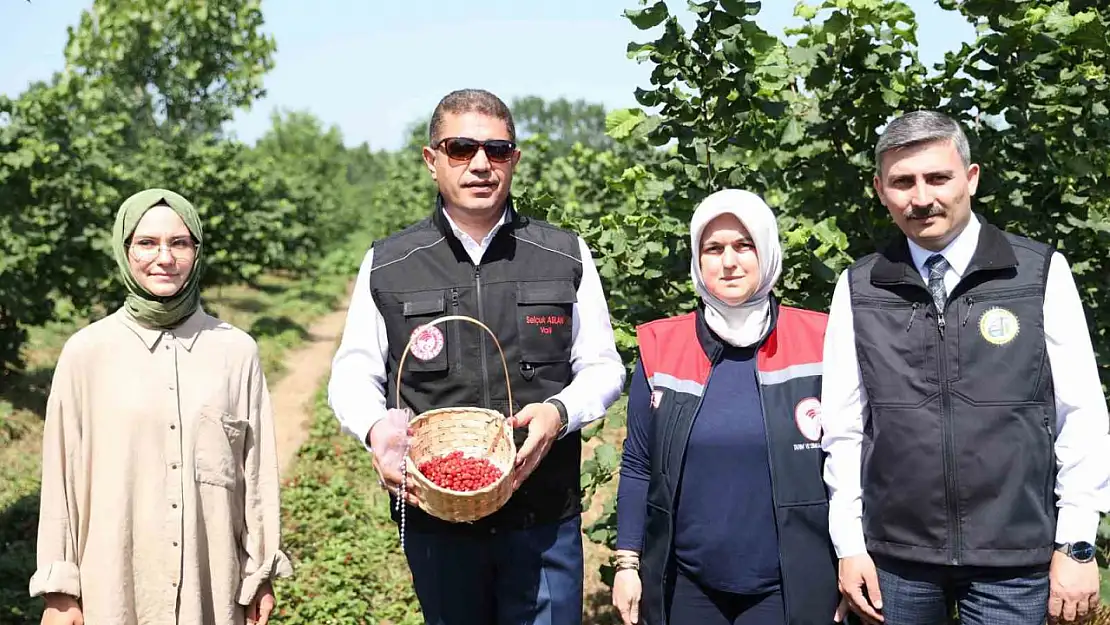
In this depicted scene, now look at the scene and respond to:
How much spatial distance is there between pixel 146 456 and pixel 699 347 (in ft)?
5.47

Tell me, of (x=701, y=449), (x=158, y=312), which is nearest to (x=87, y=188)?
(x=158, y=312)

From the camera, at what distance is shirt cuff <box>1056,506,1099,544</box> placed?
2.51m

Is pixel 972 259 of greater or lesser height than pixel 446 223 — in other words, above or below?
below

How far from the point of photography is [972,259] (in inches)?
103

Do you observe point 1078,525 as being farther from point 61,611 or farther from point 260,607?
point 61,611

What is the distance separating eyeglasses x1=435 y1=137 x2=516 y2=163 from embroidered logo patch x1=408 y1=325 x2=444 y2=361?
0.52 m

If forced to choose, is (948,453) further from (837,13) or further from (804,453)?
(837,13)

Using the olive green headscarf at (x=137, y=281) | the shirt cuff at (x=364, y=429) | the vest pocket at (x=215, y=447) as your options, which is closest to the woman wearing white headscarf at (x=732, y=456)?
the shirt cuff at (x=364, y=429)

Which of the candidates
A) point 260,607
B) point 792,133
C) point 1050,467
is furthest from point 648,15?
point 260,607

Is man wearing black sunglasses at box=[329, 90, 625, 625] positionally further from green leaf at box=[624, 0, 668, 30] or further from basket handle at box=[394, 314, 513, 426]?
green leaf at box=[624, 0, 668, 30]

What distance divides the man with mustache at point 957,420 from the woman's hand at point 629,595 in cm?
58

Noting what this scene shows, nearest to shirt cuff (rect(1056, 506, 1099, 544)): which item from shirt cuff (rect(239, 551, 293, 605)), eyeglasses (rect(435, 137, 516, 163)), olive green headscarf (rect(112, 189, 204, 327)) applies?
eyeglasses (rect(435, 137, 516, 163))

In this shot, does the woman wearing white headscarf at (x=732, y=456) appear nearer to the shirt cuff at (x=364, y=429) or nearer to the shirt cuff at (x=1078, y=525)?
the shirt cuff at (x=1078, y=525)

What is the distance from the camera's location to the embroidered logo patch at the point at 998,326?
255cm
